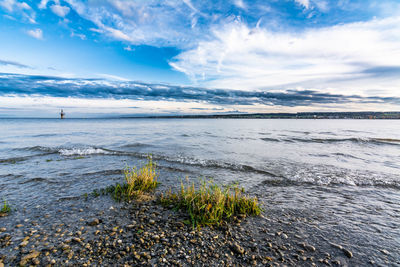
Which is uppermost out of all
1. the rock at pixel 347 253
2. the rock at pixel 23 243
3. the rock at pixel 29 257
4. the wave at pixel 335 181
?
the rock at pixel 347 253

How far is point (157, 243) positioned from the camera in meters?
5.10

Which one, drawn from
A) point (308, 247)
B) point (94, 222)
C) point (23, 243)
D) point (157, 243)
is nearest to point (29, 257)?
point (23, 243)

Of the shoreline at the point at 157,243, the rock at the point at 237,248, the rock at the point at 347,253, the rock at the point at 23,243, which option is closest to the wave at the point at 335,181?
the shoreline at the point at 157,243

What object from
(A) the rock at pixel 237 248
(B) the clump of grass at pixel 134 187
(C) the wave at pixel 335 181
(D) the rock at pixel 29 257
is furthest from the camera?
(C) the wave at pixel 335 181

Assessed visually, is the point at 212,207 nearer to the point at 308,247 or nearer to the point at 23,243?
the point at 308,247

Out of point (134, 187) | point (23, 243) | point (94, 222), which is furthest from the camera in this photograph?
point (134, 187)

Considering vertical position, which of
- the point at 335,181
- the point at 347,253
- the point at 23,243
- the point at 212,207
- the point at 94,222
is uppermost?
the point at 212,207

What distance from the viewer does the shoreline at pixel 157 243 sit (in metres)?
4.53

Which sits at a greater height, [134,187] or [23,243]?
[23,243]

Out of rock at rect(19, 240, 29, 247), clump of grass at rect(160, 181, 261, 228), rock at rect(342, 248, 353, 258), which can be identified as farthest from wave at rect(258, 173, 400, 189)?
rock at rect(19, 240, 29, 247)

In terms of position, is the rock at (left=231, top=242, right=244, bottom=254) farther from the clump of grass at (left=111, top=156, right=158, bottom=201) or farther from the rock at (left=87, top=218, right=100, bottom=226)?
the clump of grass at (left=111, top=156, right=158, bottom=201)

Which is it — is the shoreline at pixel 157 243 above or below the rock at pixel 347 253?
below

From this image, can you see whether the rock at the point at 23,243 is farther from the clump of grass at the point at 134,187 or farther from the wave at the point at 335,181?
Result: the wave at the point at 335,181

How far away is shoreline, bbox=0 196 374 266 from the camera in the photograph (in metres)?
4.53
